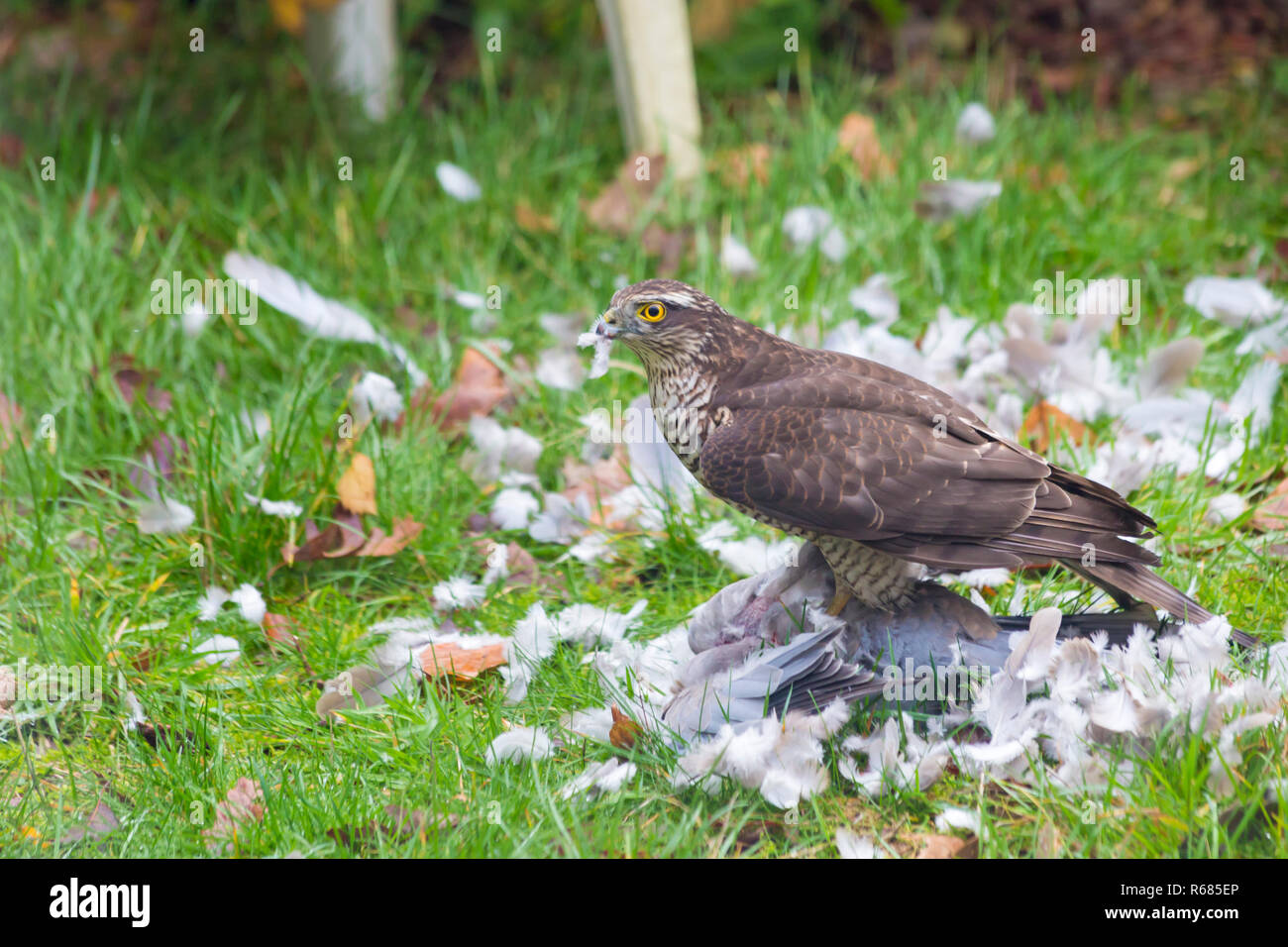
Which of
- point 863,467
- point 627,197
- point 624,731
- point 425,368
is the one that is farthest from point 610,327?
point 627,197

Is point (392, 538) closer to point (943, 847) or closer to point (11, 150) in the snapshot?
point (943, 847)

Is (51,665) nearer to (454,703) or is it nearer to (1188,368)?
(454,703)

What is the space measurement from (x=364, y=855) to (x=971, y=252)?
3117mm

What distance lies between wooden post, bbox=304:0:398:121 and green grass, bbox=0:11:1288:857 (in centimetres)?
17

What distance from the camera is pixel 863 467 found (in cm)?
275

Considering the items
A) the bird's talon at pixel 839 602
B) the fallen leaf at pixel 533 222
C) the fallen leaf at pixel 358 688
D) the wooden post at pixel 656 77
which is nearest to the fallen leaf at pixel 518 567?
the fallen leaf at pixel 358 688

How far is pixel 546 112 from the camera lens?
5676mm

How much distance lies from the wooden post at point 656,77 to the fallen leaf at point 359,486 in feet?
6.67

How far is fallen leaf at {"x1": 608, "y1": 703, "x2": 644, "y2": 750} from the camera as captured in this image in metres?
2.80

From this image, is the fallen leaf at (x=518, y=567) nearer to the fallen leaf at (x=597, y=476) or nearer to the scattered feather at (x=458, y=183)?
the fallen leaf at (x=597, y=476)

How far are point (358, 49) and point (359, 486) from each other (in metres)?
2.64

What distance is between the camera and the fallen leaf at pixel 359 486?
370 cm
